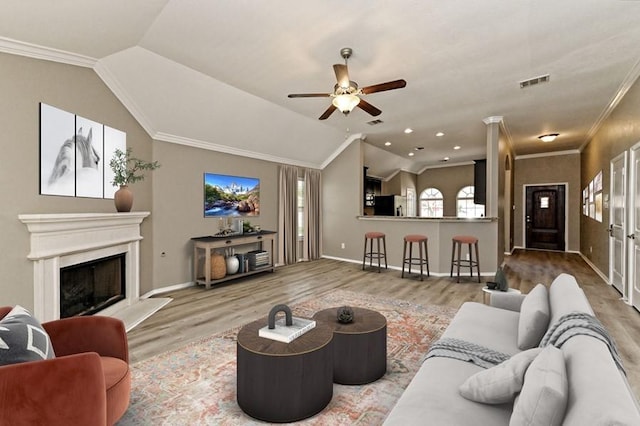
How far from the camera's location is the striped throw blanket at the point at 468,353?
68.1 inches

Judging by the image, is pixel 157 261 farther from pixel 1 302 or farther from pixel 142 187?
pixel 1 302

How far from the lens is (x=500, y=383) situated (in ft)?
4.21

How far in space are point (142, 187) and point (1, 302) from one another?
2.22m

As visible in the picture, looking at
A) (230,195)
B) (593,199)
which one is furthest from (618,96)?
(230,195)

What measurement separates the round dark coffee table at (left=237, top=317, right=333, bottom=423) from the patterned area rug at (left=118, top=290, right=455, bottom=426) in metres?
0.09

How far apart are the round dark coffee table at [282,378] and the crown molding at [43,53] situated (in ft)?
9.75

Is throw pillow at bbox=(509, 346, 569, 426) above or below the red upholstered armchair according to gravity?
above

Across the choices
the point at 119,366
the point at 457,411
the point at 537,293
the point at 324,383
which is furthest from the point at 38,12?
the point at 537,293

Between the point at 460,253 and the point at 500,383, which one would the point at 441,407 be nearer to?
the point at 500,383

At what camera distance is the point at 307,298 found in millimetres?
4426

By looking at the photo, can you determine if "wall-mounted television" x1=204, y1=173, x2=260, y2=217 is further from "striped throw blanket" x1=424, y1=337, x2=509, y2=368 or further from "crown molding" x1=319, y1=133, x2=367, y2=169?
"striped throw blanket" x1=424, y1=337, x2=509, y2=368

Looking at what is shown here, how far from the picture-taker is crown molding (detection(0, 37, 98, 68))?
2463 millimetres

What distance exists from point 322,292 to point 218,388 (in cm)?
265

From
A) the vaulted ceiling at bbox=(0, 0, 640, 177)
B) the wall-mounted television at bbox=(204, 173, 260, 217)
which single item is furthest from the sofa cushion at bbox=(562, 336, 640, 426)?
the wall-mounted television at bbox=(204, 173, 260, 217)
